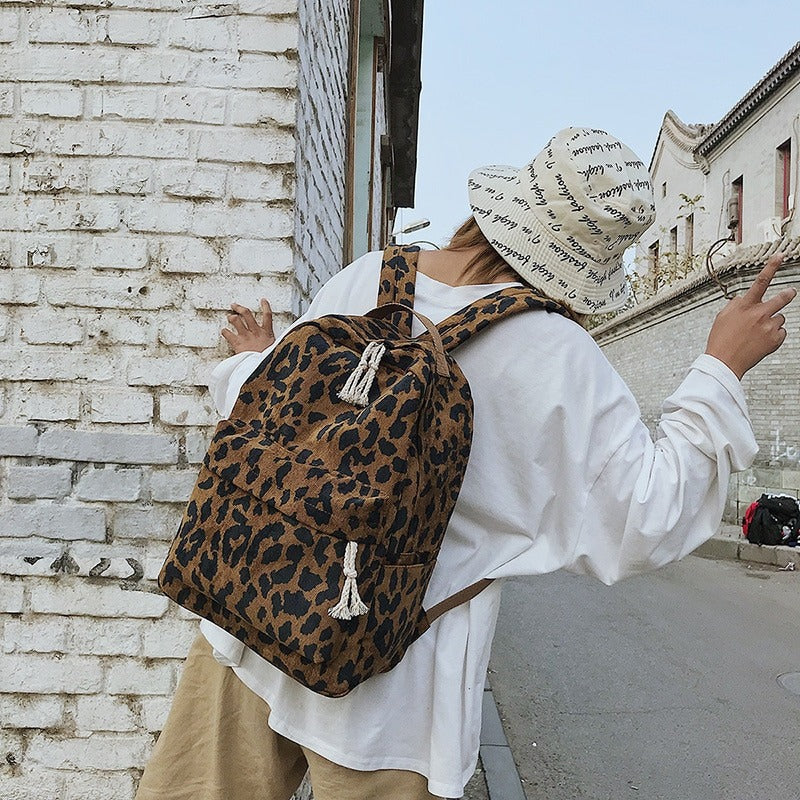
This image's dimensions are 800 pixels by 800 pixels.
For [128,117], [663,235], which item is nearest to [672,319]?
[663,235]

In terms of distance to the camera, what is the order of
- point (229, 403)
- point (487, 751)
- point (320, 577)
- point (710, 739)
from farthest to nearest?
point (710, 739)
point (487, 751)
point (229, 403)
point (320, 577)

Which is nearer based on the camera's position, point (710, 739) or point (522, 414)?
point (522, 414)

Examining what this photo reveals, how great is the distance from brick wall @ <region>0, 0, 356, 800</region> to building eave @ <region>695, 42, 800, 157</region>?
57.2 ft

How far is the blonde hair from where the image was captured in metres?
1.68

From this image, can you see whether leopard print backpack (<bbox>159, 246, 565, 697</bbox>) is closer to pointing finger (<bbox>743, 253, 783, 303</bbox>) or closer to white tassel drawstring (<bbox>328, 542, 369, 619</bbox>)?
white tassel drawstring (<bbox>328, 542, 369, 619</bbox>)

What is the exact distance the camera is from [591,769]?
4305 millimetres

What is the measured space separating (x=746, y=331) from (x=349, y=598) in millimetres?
914

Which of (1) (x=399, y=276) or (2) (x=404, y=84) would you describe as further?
(2) (x=404, y=84)

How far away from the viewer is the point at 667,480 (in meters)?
1.52

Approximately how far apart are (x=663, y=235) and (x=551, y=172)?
95.6 ft

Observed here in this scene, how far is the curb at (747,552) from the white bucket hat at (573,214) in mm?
9539

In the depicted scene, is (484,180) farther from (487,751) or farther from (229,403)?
(487,751)

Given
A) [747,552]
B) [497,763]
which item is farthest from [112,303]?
[747,552]

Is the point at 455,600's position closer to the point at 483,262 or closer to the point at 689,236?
the point at 483,262
